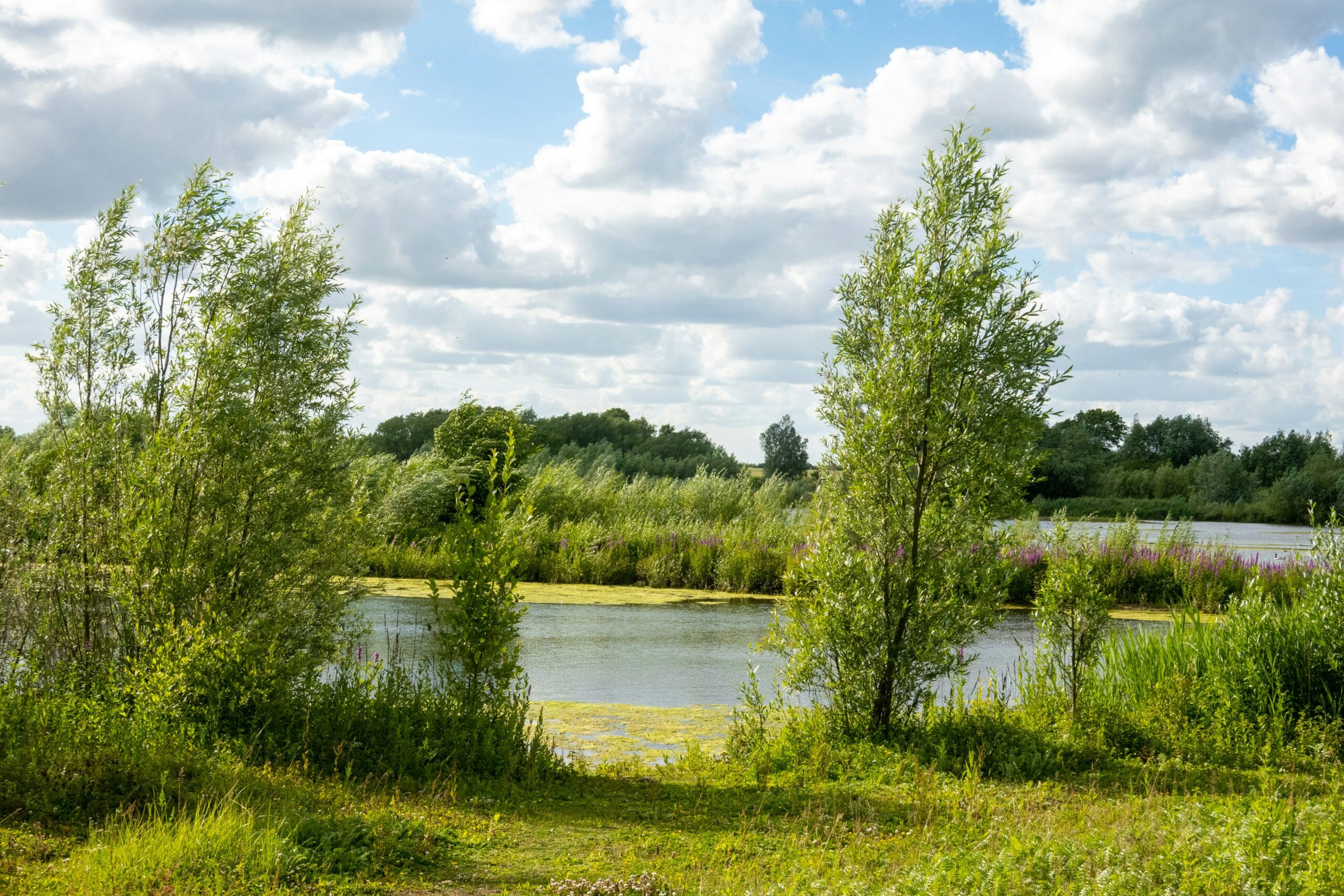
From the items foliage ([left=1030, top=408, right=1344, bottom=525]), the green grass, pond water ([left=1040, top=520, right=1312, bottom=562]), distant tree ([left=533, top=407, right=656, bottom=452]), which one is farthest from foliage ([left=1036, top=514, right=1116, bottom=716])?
distant tree ([left=533, top=407, right=656, bottom=452])

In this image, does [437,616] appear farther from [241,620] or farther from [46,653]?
[46,653]

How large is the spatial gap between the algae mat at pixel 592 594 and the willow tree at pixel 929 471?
931 centimetres

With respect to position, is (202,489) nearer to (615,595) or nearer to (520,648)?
→ (520,648)

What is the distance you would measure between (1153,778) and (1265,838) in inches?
94.1

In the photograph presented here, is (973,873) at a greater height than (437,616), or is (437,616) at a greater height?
(437,616)

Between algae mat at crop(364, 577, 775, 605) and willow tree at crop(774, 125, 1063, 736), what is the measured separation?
30.6 feet

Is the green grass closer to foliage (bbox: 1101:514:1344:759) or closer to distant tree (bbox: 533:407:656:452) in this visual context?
foliage (bbox: 1101:514:1344:759)

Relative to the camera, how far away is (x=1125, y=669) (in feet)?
31.2

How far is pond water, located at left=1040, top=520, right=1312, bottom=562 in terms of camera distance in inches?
835

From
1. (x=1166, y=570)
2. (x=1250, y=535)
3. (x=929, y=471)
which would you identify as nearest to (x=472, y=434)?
(x=1166, y=570)

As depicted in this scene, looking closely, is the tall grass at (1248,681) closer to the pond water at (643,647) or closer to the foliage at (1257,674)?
the foliage at (1257,674)

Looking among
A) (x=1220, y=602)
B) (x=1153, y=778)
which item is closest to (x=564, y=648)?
(x=1153, y=778)

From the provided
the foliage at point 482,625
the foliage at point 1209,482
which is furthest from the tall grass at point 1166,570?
the foliage at point 1209,482

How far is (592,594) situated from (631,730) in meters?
9.27
